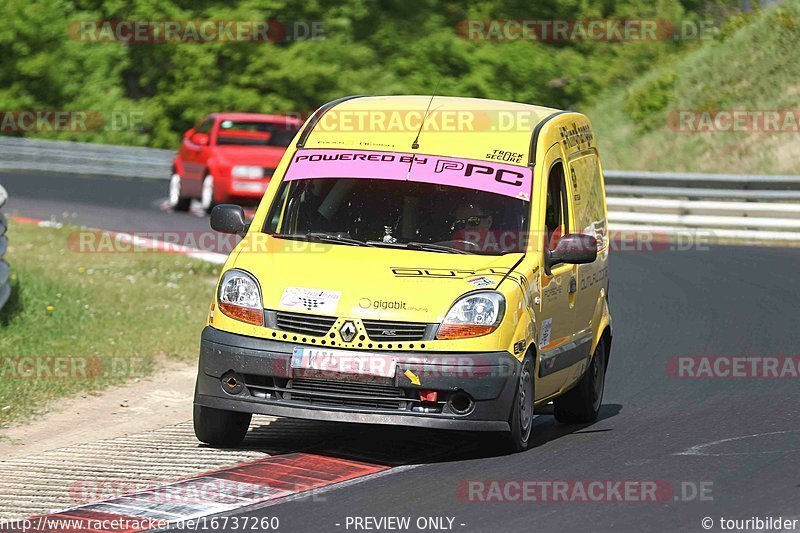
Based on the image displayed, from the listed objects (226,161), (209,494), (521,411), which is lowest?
(226,161)

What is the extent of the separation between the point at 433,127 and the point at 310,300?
1.81m

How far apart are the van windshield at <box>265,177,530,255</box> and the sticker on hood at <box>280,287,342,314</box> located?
0.77 metres

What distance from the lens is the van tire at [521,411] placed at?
9039mm

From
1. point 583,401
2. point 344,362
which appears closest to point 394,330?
point 344,362

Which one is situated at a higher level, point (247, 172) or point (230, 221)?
point (230, 221)

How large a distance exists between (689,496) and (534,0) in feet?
139

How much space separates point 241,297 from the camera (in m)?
9.10

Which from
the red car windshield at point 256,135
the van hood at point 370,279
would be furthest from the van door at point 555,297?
the red car windshield at point 256,135

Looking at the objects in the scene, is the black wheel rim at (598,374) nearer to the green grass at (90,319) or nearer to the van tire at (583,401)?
the van tire at (583,401)

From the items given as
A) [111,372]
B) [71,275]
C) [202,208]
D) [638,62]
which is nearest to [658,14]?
[638,62]

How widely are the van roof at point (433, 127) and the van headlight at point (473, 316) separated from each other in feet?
4.44

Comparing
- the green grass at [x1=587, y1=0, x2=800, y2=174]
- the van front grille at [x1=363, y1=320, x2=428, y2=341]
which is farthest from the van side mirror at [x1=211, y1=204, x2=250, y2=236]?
the green grass at [x1=587, y1=0, x2=800, y2=174]

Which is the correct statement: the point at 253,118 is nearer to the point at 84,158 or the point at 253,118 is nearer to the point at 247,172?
the point at 247,172

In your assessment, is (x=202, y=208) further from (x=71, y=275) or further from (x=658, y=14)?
(x=658, y=14)
